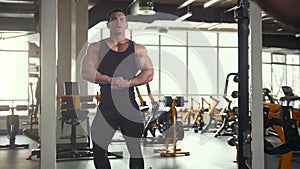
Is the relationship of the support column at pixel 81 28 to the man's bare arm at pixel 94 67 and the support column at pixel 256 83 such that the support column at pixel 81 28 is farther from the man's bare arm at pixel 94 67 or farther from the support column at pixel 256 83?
the support column at pixel 256 83

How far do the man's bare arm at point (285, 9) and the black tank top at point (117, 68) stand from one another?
2.17m

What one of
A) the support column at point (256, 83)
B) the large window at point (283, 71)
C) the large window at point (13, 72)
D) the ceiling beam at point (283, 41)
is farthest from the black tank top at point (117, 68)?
the ceiling beam at point (283, 41)

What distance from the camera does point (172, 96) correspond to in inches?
237

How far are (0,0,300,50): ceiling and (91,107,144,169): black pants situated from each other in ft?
5.24

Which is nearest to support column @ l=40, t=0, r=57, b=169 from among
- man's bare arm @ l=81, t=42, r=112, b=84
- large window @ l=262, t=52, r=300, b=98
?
man's bare arm @ l=81, t=42, r=112, b=84

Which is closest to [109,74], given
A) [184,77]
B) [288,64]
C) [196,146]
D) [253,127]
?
[253,127]

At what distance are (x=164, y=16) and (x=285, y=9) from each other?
25.0 feet

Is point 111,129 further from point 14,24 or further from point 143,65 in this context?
point 14,24

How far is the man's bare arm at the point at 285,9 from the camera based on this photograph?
0.47 metres

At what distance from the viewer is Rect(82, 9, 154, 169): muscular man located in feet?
8.49

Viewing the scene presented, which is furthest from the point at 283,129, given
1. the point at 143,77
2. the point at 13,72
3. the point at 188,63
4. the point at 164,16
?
the point at 164,16

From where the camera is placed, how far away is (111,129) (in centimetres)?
258

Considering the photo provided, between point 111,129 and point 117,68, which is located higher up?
point 117,68

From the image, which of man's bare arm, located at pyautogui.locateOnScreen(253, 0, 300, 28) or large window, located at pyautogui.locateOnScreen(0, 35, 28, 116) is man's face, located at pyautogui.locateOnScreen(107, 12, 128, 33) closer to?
man's bare arm, located at pyautogui.locateOnScreen(253, 0, 300, 28)
